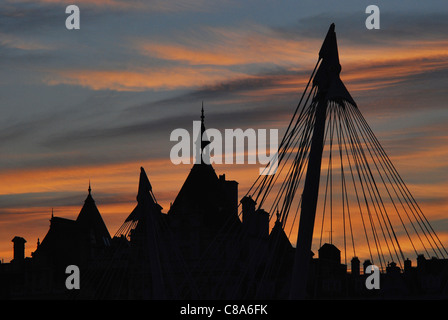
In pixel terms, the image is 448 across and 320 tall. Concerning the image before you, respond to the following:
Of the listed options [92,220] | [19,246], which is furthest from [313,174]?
[92,220]

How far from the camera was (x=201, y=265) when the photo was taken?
405 feet

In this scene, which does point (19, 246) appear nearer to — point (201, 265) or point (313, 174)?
point (201, 265)

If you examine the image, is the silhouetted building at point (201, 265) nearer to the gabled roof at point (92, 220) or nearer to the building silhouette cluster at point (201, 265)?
the building silhouette cluster at point (201, 265)

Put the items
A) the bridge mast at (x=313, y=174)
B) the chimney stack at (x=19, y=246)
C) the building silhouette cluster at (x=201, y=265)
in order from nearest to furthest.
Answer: the bridge mast at (x=313, y=174) < the building silhouette cluster at (x=201, y=265) < the chimney stack at (x=19, y=246)

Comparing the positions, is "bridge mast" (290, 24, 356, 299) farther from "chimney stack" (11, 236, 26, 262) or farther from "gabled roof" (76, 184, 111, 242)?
"gabled roof" (76, 184, 111, 242)

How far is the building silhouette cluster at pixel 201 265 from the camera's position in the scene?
11819cm

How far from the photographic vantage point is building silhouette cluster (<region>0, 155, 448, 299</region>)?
118 metres

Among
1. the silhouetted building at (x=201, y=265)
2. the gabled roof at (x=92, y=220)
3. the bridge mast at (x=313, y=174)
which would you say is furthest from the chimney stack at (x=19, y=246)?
the bridge mast at (x=313, y=174)

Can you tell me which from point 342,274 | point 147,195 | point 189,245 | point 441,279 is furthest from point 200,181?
point 147,195

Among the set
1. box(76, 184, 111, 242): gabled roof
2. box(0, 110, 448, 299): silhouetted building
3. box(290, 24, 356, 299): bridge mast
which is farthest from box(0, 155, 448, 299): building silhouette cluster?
box(290, 24, 356, 299): bridge mast

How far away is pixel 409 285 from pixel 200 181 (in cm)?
2585

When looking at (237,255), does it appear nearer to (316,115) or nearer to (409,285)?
(409,285)

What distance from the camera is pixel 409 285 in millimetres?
121250
